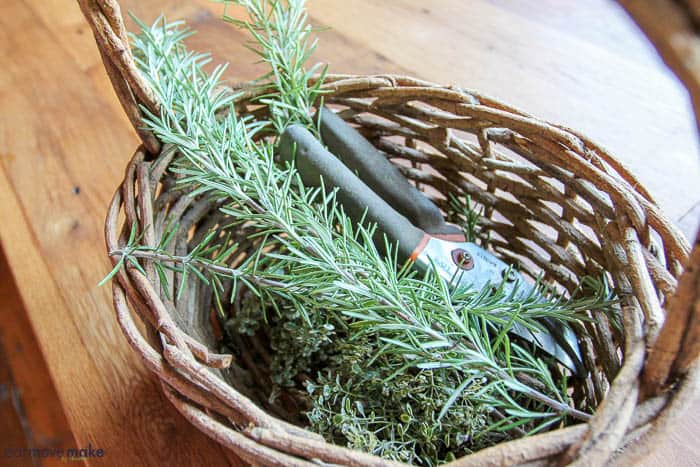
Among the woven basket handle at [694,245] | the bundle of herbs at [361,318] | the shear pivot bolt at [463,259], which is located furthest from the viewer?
the shear pivot bolt at [463,259]

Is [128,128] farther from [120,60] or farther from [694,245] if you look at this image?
[694,245]

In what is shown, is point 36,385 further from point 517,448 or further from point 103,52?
point 517,448

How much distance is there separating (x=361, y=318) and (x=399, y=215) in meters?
0.14

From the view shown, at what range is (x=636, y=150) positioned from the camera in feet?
2.56

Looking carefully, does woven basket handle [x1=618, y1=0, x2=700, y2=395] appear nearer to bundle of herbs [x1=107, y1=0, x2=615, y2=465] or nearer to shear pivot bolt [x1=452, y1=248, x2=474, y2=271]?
bundle of herbs [x1=107, y1=0, x2=615, y2=465]

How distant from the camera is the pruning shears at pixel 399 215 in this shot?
0.50 m

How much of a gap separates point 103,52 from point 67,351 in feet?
1.15

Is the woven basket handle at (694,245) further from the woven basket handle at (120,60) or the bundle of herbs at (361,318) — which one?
the woven basket handle at (120,60)

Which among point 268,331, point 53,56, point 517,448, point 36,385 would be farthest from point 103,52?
point 36,385

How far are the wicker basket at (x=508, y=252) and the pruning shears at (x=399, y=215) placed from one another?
5cm

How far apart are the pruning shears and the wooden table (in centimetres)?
20

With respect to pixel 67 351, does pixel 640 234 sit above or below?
above

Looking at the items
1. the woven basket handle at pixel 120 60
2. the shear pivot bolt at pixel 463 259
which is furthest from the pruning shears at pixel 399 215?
the woven basket handle at pixel 120 60

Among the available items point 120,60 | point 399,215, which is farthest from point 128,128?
point 399,215
